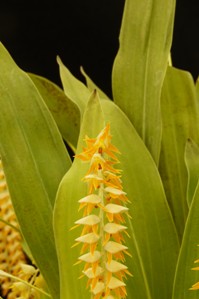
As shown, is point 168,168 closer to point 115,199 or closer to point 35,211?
point 35,211

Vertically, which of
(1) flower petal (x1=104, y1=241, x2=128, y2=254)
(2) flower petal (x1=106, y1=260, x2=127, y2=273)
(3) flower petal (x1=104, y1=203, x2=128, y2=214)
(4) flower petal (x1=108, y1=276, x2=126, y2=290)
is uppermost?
(3) flower petal (x1=104, y1=203, x2=128, y2=214)

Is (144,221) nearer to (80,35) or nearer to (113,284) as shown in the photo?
(113,284)

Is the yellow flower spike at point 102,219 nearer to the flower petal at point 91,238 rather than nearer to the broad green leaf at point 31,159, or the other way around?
the flower petal at point 91,238

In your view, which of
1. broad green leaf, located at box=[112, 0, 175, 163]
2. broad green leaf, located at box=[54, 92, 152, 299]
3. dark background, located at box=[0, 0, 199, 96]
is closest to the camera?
broad green leaf, located at box=[54, 92, 152, 299]

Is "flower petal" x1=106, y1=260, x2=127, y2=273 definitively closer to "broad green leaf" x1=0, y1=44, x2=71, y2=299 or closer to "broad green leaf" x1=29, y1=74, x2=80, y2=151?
"broad green leaf" x1=0, y1=44, x2=71, y2=299

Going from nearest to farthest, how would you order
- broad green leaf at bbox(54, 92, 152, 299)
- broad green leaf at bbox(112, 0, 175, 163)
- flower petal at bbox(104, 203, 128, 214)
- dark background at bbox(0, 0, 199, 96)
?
flower petal at bbox(104, 203, 128, 214) < broad green leaf at bbox(54, 92, 152, 299) < broad green leaf at bbox(112, 0, 175, 163) < dark background at bbox(0, 0, 199, 96)

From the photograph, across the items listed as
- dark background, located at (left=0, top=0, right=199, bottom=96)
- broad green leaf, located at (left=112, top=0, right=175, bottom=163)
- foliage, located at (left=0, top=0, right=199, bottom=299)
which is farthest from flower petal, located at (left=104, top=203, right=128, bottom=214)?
dark background, located at (left=0, top=0, right=199, bottom=96)

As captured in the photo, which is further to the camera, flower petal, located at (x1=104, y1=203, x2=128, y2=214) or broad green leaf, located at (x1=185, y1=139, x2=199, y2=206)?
broad green leaf, located at (x1=185, y1=139, x2=199, y2=206)

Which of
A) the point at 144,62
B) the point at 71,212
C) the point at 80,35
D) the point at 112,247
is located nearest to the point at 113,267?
the point at 112,247
